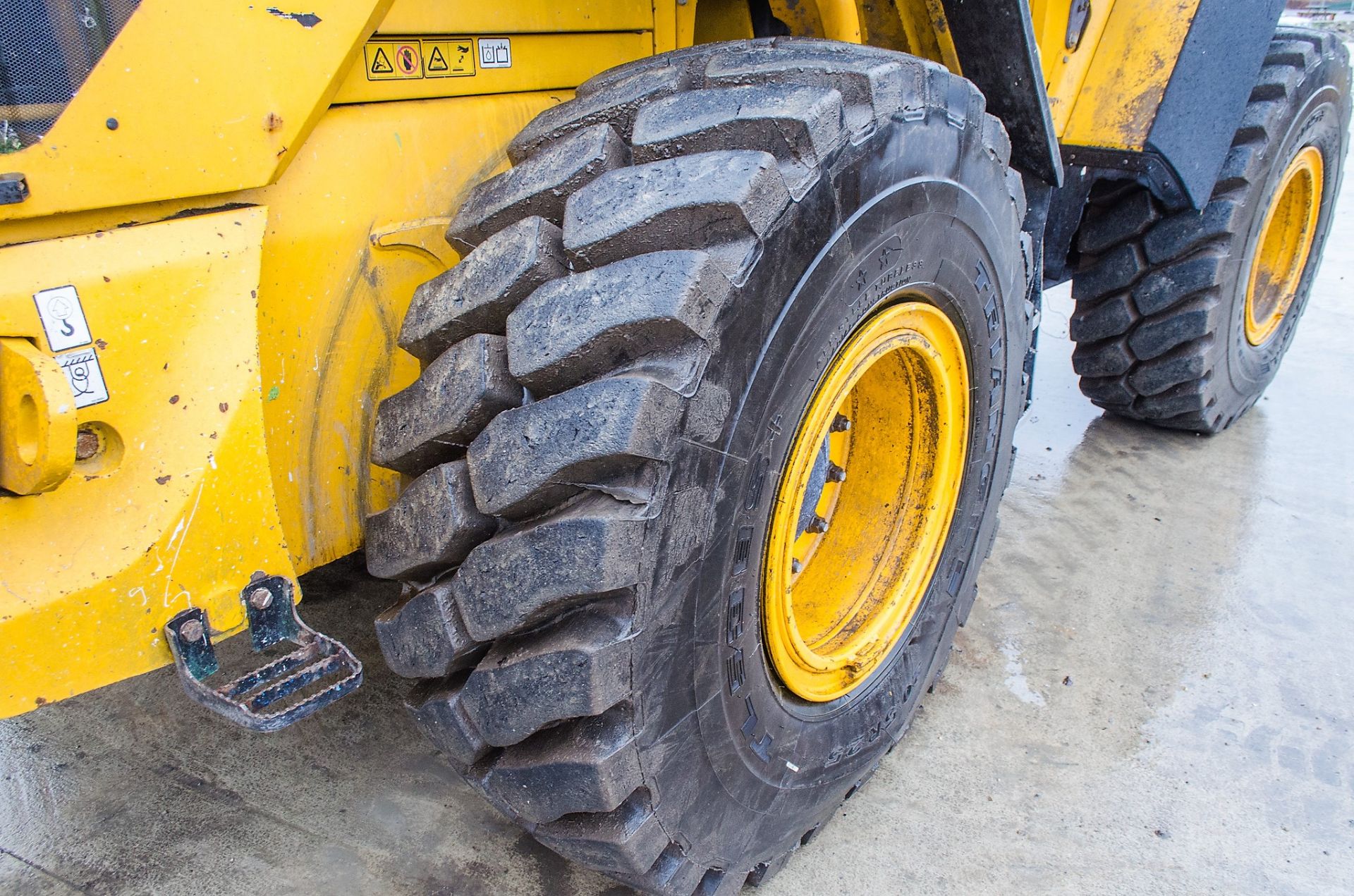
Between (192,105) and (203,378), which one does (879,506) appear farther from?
A: (192,105)

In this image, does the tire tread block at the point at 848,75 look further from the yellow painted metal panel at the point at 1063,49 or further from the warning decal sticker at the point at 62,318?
the yellow painted metal panel at the point at 1063,49

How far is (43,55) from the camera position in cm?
122

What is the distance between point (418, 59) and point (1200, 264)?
295cm

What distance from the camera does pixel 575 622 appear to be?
140cm

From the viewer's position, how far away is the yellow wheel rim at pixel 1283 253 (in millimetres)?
4133

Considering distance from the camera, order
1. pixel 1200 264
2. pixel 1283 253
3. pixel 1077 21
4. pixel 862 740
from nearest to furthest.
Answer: pixel 862 740 < pixel 1077 21 < pixel 1200 264 < pixel 1283 253

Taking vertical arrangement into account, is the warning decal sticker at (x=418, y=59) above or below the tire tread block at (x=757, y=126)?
above

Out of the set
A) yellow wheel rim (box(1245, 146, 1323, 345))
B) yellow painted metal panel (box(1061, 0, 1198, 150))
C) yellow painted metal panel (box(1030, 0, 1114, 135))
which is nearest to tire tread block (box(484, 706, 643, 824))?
yellow painted metal panel (box(1030, 0, 1114, 135))

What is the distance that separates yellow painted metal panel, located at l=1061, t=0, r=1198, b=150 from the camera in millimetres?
2799

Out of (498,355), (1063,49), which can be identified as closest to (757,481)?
(498,355)

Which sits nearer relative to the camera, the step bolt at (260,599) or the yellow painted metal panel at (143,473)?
the yellow painted metal panel at (143,473)

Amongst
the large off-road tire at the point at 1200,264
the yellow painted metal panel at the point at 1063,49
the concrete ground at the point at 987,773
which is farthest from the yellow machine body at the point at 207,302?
the large off-road tire at the point at 1200,264

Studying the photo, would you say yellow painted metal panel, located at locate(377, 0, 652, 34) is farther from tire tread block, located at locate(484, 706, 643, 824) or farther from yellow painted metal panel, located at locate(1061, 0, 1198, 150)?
yellow painted metal panel, located at locate(1061, 0, 1198, 150)

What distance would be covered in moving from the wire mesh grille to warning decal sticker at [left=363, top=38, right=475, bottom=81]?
1.29 ft
